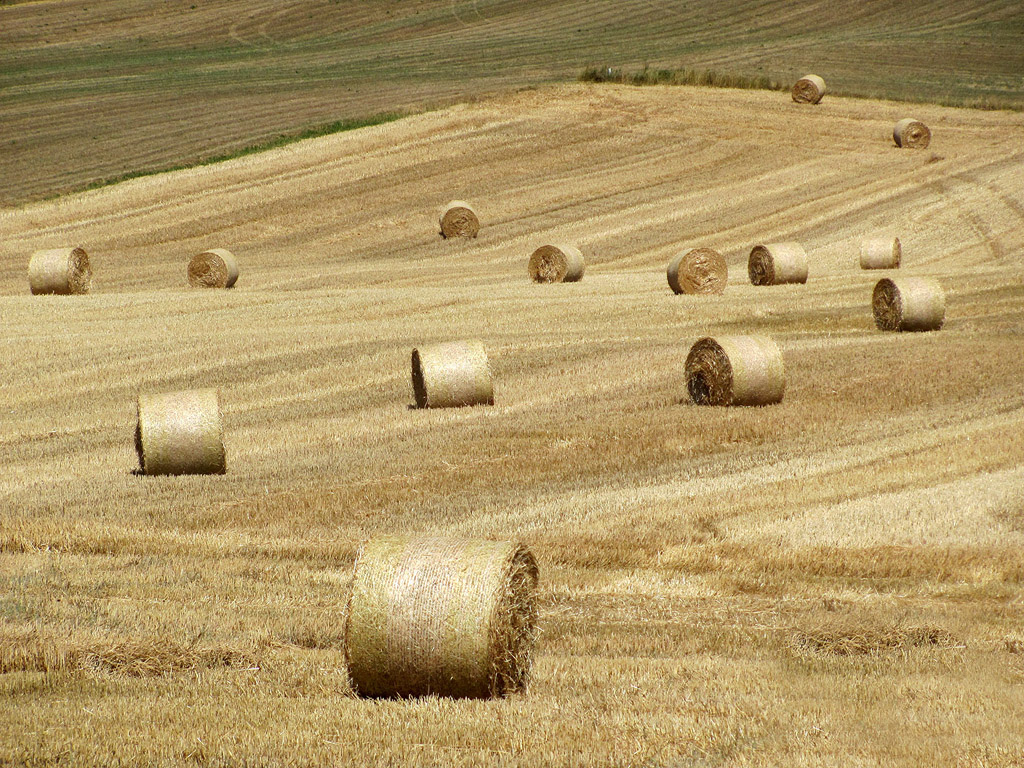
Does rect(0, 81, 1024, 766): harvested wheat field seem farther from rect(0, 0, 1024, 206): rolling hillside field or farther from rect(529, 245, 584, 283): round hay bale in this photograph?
rect(0, 0, 1024, 206): rolling hillside field

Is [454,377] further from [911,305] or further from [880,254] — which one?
[880,254]

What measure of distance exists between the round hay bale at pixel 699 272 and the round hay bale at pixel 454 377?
9.87 m

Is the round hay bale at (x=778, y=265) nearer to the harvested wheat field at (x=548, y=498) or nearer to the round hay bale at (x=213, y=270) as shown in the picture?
the harvested wheat field at (x=548, y=498)

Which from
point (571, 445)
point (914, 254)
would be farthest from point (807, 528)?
point (914, 254)

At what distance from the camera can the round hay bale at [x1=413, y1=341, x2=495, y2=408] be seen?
56.3 feet

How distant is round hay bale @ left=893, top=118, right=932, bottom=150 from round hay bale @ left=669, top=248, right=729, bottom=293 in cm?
1840

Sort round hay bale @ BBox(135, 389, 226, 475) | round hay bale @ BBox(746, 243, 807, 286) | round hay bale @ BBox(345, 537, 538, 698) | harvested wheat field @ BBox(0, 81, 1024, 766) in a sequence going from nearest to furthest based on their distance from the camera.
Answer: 1. harvested wheat field @ BBox(0, 81, 1024, 766)
2. round hay bale @ BBox(345, 537, 538, 698)
3. round hay bale @ BBox(135, 389, 226, 475)
4. round hay bale @ BBox(746, 243, 807, 286)

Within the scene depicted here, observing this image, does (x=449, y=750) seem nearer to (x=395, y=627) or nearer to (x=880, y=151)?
(x=395, y=627)

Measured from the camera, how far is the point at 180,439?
549 inches

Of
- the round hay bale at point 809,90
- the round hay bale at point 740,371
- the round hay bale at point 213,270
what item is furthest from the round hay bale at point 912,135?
the round hay bale at point 740,371

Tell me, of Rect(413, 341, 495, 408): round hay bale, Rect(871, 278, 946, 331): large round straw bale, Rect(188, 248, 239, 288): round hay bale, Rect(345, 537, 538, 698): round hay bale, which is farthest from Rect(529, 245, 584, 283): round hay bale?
Rect(345, 537, 538, 698): round hay bale

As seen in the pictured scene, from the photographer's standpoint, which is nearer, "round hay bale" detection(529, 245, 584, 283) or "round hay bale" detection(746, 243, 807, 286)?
"round hay bale" detection(746, 243, 807, 286)

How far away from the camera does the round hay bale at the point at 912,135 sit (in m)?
42.1

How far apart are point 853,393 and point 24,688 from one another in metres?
12.5
